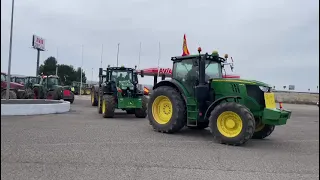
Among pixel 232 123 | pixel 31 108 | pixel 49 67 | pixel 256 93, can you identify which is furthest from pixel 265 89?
pixel 49 67

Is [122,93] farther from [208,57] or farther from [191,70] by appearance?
[208,57]

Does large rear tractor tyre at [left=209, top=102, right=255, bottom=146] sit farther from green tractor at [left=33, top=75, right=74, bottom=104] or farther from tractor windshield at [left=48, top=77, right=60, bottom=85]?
tractor windshield at [left=48, top=77, right=60, bottom=85]

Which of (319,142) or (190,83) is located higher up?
(190,83)

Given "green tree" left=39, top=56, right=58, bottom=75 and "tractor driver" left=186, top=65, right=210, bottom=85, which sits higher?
"green tree" left=39, top=56, right=58, bottom=75

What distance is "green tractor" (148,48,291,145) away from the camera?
23.0ft

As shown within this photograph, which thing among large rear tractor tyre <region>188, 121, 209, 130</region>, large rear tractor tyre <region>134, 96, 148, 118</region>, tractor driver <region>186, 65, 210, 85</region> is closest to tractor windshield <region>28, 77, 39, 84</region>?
large rear tractor tyre <region>134, 96, 148, 118</region>

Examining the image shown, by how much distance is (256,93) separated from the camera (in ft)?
24.2

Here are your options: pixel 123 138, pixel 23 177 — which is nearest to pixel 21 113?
pixel 123 138

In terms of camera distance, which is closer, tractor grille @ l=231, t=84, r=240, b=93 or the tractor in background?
tractor grille @ l=231, t=84, r=240, b=93

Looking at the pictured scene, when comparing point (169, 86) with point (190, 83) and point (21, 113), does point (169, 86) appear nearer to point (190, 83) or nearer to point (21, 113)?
point (190, 83)

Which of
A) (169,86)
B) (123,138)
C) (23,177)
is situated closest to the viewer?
(23,177)

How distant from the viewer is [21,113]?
38.6ft

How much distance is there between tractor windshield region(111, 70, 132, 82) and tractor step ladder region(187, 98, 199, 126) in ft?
19.0

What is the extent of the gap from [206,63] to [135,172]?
175 inches
